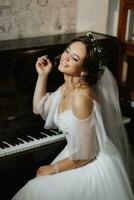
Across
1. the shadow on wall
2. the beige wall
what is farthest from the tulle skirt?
the shadow on wall

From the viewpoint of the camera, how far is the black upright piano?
2.01m

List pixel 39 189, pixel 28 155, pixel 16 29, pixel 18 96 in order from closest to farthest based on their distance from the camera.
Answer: pixel 39 189, pixel 28 155, pixel 18 96, pixel 16 29

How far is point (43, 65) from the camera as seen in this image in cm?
212

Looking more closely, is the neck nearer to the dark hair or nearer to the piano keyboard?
the dark hair

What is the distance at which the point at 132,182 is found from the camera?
8.58ft

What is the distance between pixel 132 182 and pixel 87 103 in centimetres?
98

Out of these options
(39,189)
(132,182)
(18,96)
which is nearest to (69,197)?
(39,189)

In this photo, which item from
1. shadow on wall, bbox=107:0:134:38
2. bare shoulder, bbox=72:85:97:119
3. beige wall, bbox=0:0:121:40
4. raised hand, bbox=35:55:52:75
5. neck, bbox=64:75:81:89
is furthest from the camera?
shadow on wall, bbox=107:0:134:38

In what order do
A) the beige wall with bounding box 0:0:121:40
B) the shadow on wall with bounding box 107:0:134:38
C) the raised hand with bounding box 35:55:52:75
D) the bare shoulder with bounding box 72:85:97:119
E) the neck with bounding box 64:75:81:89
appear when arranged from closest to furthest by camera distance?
1. the bare shoulder with bounding box 72:85:97:119
2. the neck with bounding box 64:75:81:89
3. the raised hand with bounding box 35:55:52:75
4. the beige wall with bounding box 0:0:121:40
5. the shadow on wall with bounding box 107:0:134:38

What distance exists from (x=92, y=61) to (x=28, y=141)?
0.54 m

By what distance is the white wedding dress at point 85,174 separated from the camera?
1.83 m

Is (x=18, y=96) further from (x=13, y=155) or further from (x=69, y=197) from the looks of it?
(x=69, y=197)

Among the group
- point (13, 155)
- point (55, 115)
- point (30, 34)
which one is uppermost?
point (30, 34)

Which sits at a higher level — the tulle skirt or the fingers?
the fingers
